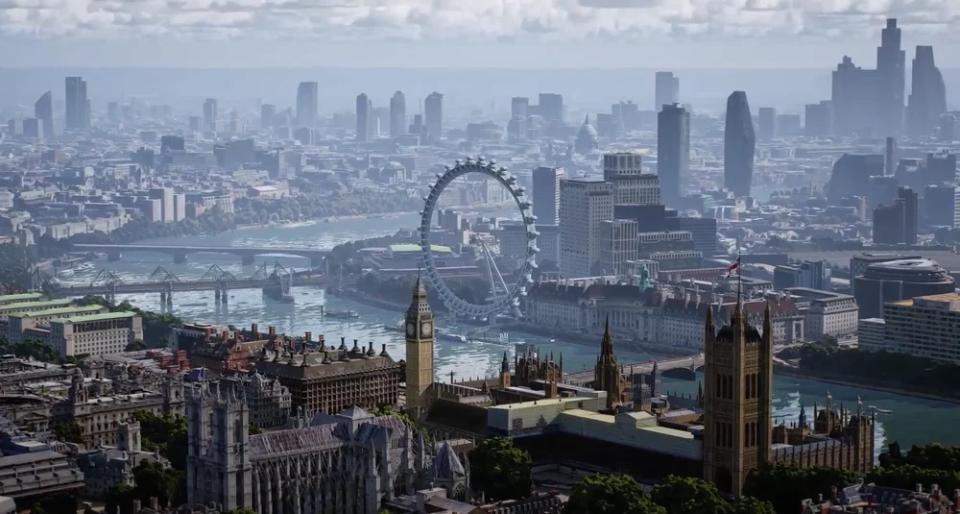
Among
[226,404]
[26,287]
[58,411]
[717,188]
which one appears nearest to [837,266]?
[26,287]

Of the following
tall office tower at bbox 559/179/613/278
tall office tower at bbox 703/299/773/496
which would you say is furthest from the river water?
tall office tower at bbox 703/299/773/496

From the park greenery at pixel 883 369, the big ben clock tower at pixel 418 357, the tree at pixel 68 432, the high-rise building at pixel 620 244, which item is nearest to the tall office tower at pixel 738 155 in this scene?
the high-rise building at pixel 620 244

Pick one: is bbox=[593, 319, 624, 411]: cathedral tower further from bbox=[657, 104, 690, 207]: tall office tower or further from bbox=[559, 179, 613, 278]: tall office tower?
bbox=[657, 104, 690, 207]: tall office tower

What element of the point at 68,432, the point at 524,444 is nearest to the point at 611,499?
the point at 524,444

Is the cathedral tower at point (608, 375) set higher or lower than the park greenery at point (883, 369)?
higher

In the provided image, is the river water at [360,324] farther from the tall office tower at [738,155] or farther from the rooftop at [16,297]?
the tall office tower at [738,155]

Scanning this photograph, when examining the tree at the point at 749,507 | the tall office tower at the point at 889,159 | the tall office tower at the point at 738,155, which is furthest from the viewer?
the tall office tower at the point at 889,159

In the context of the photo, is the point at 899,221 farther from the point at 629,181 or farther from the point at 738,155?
the point at 738,155

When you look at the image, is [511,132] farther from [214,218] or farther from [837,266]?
[837,266]
